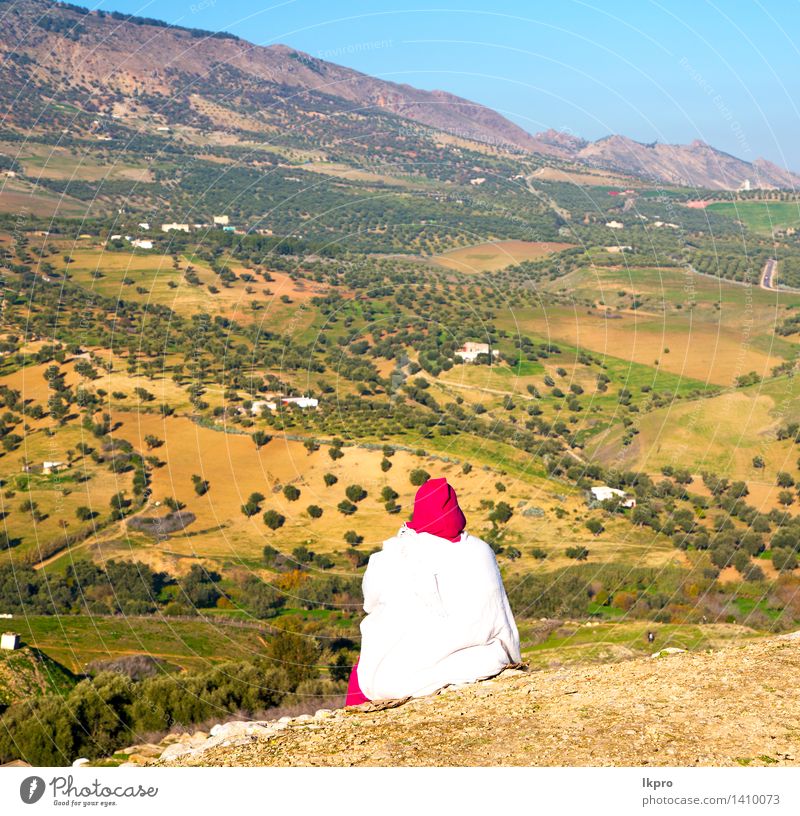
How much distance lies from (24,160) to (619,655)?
446 feet

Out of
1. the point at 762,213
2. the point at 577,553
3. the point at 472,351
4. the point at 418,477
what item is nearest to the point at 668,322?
the point at 472,351

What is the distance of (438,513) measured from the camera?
11.3 meters

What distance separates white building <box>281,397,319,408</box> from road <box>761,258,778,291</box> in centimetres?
6315

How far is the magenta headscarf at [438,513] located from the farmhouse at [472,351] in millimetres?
56618

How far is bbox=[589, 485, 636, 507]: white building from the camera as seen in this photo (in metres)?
47.5

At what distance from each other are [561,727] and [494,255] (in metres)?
108

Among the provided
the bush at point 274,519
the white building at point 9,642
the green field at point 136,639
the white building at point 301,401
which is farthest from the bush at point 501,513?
the white building at point 9,642

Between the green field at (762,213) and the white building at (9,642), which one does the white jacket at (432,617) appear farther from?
the green field at (762,213)

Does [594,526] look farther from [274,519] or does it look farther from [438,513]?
[438,513]

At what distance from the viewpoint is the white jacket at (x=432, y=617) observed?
11180mm

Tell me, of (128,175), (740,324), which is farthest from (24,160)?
(740,324)

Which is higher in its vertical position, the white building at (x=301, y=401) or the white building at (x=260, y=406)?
the white building at (x=301, y=401)
